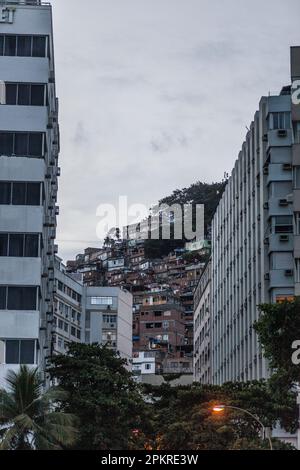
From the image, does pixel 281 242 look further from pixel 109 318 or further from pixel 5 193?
pixel 109 318

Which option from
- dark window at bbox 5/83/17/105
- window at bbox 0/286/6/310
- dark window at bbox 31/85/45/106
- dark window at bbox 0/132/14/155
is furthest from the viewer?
dark window at bbox 31/85/45/106

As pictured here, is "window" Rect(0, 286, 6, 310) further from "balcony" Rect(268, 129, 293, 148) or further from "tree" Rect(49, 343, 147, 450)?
"balcony" Rect(268, 129, 293, 148)

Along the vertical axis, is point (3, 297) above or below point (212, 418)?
above

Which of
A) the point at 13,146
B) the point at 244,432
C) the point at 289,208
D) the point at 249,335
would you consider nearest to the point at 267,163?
the point at 289,208

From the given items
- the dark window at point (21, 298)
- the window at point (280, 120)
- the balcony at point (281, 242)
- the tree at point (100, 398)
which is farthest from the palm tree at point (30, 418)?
the window at point (280, 120)

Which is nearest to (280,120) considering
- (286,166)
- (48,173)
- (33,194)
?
(286,166)

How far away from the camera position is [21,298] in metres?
82.1

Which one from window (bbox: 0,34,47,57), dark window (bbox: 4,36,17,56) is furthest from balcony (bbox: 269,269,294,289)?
dark window (bbox: 4,36,17,56)

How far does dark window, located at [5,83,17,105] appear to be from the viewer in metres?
85.4

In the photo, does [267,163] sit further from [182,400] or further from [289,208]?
[182,400]

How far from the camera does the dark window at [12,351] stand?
264 ft

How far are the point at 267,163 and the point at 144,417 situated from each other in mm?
35382

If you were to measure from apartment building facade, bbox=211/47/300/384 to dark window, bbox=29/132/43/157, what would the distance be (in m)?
23.0

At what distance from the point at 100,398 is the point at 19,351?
9.75 m
